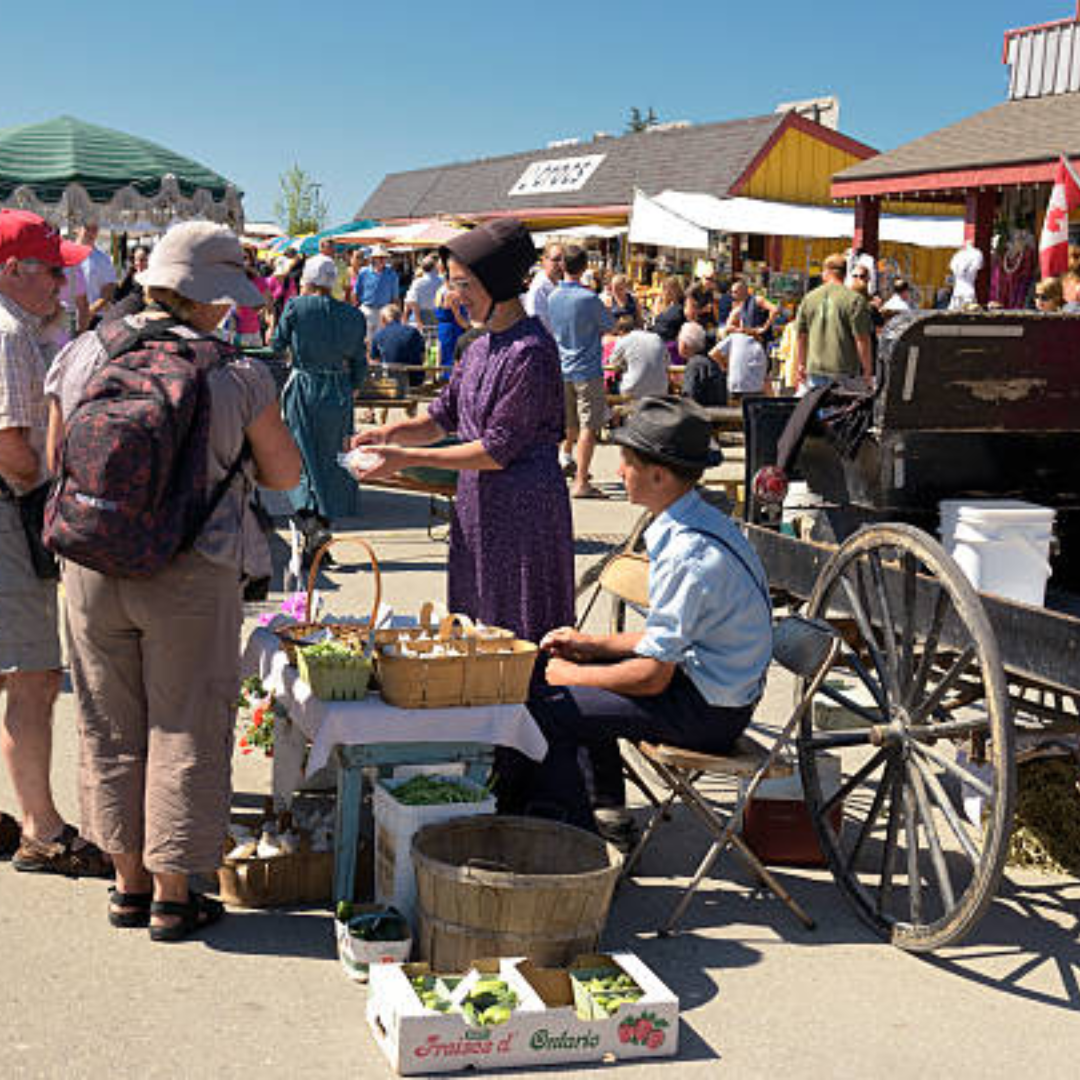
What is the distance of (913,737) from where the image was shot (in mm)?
4641

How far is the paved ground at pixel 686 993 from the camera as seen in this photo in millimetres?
3828

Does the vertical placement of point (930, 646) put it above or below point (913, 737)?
above

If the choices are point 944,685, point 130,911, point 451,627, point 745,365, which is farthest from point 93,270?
point 944,685

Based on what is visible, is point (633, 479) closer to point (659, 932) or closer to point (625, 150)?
point (659, 932)

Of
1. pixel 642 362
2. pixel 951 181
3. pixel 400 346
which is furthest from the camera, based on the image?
pixel 951 181

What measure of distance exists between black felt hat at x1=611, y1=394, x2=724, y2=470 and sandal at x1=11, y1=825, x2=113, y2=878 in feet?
6.55

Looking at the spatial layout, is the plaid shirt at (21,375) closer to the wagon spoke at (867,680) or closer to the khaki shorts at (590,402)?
the wagon spoke at (867,680)

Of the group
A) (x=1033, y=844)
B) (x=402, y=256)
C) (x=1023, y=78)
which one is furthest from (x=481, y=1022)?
(x=402, y=256)

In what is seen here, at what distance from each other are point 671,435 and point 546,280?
9.87m

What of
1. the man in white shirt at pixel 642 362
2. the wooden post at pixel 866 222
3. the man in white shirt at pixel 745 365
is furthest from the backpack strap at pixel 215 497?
the wooden post at pixel 866 222

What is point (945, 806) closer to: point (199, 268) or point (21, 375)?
point (199, 268)

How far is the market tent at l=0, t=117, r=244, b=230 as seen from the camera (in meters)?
14.4

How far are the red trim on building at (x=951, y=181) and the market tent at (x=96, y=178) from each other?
9.42 metres

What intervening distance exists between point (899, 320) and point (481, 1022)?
8.98 ft
